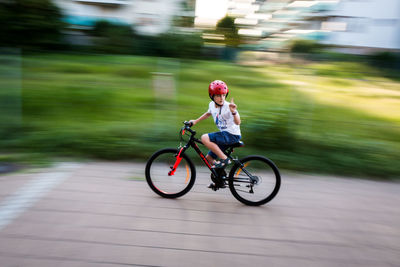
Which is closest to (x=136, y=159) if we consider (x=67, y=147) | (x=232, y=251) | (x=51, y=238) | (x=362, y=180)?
(x=67, y=147)

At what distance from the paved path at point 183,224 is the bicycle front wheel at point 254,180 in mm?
140

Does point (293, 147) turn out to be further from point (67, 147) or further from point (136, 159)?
point (67, 147)

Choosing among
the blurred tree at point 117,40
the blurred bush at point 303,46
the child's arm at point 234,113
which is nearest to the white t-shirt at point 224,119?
the child's arm at point 234,113

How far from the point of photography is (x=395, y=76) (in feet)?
42.0

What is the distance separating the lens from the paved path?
119 inches

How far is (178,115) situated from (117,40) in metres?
10.1

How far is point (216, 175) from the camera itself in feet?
13.7

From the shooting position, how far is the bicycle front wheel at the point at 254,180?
406cm

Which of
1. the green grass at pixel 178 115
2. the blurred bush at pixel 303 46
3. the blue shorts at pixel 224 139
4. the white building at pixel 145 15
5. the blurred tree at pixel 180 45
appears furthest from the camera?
the white building at pixel 145 15

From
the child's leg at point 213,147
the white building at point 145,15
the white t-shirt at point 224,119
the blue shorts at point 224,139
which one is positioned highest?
the white building at point 145,15

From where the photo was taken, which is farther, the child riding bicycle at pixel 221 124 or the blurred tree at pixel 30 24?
the blurred tree at pixel 30 24

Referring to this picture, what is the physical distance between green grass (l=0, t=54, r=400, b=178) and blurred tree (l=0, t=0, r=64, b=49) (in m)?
5.66

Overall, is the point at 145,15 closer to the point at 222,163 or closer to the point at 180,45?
the point at 180,45

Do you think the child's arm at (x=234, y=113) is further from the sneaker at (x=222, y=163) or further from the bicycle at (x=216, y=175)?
the sneaker at (x=222, y=163)
